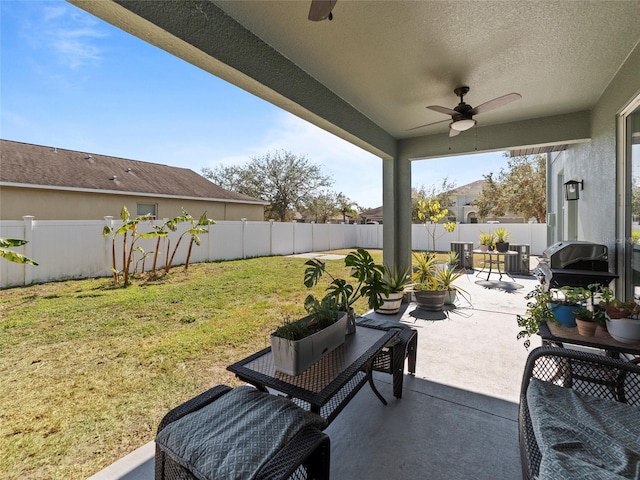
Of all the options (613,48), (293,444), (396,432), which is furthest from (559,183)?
(293,444)

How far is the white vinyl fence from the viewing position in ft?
20.7

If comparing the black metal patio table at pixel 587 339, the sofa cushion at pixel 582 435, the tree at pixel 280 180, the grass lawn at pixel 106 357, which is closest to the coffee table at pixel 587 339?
the black metal patio table at pixel 587 339

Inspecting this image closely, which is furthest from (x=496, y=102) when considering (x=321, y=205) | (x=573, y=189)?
(x=321, y=205)

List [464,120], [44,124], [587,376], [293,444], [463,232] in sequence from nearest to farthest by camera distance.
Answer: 1. [293,444]
2. [587,376]
3. [464,120]
4. [44,124]
5. [463,232]

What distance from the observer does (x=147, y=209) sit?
11156 mm

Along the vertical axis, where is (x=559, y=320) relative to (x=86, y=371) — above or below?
above

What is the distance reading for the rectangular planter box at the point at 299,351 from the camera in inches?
67.8

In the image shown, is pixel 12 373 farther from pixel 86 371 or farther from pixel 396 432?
pixel 396 432

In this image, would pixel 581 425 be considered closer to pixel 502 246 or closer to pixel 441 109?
pixel 441 109

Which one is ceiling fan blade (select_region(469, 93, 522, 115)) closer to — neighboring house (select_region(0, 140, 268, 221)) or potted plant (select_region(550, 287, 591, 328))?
potted plant (select_region(550, 287, 591, 328))

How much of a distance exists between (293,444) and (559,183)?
9018mm

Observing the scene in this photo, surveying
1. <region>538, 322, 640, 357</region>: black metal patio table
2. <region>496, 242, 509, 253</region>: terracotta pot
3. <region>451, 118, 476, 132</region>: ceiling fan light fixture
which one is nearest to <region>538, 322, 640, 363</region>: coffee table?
<region>538, 322, 640, 357</region>: black metal patio table

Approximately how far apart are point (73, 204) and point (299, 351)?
36.8 feet

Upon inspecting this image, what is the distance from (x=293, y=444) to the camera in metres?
1.25
